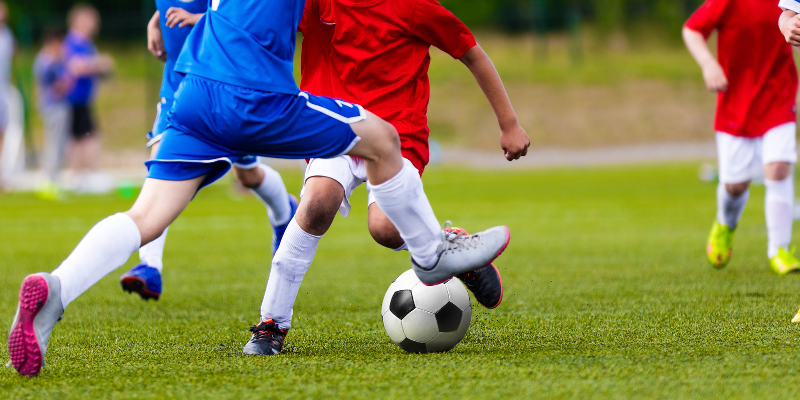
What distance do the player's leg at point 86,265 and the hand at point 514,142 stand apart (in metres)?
1.11

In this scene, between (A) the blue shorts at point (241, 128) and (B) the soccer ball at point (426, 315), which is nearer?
(A) the blue shorts at point (241, 128)

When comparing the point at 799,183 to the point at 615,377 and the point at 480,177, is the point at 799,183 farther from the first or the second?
the point at 615,377

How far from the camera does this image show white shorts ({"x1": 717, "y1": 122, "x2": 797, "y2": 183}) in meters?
5.28

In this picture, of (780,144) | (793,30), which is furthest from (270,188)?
(780,144)

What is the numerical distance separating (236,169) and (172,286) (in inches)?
48.6

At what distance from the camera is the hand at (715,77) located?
5117 mm

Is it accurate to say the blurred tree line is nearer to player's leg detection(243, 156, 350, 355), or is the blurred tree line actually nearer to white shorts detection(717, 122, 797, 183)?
white shorts detection(717, 122, 797, 183)

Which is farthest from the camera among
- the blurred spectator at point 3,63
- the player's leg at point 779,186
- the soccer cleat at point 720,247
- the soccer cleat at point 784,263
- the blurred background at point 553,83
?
the blurred background at point 553,83

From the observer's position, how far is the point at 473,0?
99.1 feet

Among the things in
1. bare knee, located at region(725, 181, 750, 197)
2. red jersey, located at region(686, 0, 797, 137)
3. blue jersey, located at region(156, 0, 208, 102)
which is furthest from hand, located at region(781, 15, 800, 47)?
blue jersey, located at region(156, 0, 208, 102)

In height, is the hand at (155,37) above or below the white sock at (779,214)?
above

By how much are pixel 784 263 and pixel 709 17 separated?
1.49m

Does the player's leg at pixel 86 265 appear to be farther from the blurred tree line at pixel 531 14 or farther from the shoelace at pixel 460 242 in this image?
the blurred tree line at pixel 531 14

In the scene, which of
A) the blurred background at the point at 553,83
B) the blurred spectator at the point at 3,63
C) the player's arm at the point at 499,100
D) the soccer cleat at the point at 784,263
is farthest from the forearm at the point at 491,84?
the blurred background at the point at 553,83
